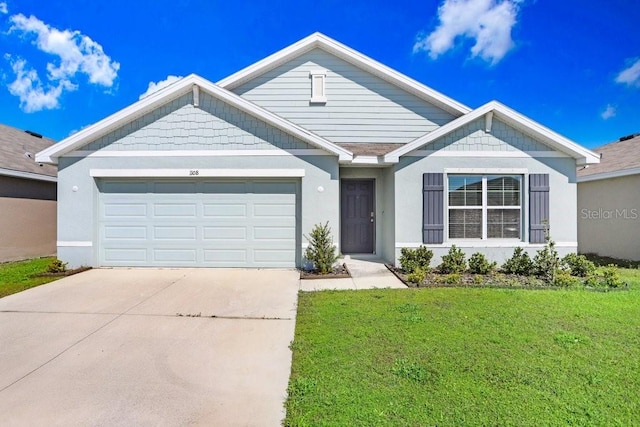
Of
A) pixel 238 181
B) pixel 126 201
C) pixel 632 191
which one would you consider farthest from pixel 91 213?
pixel 632 191

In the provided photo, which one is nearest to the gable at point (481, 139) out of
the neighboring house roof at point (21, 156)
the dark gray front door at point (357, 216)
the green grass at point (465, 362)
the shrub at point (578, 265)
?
the dark gray front door at point (357, 216)

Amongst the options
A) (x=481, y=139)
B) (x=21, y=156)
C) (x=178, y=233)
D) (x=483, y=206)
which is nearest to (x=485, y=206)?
(x=483, y=206)

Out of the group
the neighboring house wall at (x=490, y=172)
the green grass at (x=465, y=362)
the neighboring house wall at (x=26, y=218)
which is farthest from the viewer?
the neighboring house wall at (x=26, y=218)

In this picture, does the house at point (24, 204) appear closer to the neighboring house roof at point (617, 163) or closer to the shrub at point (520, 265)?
the shrub at point (520, 265)

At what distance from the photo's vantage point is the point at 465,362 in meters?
3.38

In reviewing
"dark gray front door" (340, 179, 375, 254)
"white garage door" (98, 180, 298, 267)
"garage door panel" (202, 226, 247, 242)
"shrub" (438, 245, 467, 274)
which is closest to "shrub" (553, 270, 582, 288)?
"shrub" (438, 245, 467, 274)

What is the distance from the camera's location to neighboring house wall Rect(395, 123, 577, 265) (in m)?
8.40

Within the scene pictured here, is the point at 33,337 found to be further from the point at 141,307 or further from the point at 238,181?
the point at 238,181

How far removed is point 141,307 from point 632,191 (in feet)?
43.7

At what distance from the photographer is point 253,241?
8.52 meters

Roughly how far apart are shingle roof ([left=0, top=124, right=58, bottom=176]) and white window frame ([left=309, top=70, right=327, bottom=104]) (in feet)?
31.5

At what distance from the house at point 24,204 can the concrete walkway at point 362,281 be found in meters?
9.83

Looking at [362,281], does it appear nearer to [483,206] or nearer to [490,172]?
[483,206]

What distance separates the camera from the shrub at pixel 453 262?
26.4 ft
